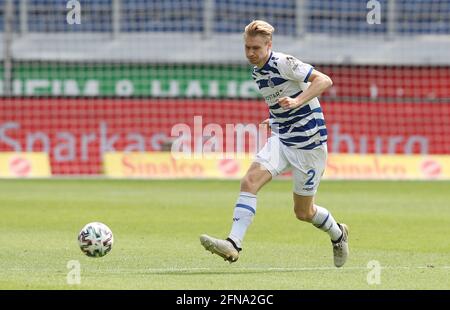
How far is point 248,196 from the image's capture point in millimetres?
10836

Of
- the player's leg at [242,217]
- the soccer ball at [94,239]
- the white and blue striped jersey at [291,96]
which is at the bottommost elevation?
the soccer ball at [94,239]

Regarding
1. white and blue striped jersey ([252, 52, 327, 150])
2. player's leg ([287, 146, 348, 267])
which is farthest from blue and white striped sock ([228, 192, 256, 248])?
white and blue striped jersey ([252, 52, 327, 150])

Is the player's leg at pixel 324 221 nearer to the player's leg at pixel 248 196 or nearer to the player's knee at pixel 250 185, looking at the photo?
the player's leg at pixel 248 196

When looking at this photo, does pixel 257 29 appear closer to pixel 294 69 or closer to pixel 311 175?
→ pixel 294 69

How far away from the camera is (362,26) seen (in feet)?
129

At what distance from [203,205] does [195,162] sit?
883cm

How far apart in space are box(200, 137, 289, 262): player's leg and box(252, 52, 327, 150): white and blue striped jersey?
0.64 ft

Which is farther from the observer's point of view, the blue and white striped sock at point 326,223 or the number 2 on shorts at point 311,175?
the blue and white striped sock at point 326,223

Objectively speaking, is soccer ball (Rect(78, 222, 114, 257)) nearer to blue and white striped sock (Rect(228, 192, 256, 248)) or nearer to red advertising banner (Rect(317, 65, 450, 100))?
blue and white striped sock (Rect(228, 192, 256, 248))

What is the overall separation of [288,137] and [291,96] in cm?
41

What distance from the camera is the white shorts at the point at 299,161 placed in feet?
36.4

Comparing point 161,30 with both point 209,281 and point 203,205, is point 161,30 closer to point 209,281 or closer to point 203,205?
point 203,205

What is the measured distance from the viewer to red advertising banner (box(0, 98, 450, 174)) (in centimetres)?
2905

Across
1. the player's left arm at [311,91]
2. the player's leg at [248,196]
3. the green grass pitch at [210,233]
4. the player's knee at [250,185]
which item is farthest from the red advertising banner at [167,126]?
the player's left arm at [311,91]
